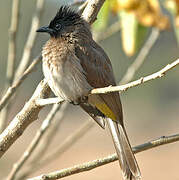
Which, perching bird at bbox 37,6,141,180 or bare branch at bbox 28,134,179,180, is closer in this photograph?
bare branch at bbox 28,134,179,180

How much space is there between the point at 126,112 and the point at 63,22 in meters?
38.6

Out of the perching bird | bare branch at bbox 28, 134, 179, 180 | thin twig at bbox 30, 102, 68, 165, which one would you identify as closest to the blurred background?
thin twig at bbox 30, 102, 68, 165

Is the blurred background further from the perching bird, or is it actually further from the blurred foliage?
the blurred foliage

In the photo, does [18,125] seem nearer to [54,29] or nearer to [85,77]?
[85,77]

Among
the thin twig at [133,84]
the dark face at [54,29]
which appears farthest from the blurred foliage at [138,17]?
the thin twig at [133,84]

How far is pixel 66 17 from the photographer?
4.06 metres

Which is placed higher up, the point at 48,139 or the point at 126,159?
the point at 48,139

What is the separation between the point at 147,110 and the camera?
4275 cm

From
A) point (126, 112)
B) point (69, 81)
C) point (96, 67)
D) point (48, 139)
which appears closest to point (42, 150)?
point (48, 139)

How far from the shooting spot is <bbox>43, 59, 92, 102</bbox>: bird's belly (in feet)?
12.1

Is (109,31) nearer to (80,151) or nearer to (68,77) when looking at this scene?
(68,77)

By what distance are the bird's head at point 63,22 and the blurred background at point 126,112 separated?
19.4 m

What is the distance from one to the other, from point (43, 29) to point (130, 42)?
0.72m

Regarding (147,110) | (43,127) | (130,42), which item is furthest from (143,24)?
(147,110)
